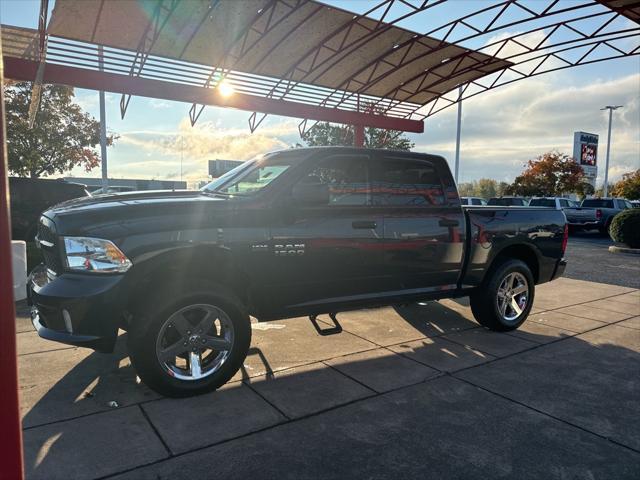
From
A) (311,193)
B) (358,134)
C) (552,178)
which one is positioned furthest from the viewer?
(552,178)

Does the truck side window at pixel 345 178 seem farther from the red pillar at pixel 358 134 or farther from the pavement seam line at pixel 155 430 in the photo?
the red pillar at pixel 358 134

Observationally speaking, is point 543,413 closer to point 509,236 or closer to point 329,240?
point 329,240

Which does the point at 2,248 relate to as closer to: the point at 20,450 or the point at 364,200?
the point at 20,450

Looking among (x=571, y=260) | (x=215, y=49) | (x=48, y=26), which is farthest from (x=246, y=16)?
(x=571, y=260)

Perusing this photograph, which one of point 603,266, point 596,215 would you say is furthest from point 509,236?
point 596,215

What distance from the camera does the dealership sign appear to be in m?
44.3

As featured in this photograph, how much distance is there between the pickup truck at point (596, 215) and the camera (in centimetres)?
2289

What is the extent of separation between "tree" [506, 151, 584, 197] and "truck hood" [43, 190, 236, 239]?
45192 mm

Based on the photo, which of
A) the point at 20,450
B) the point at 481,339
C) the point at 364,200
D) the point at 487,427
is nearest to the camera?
the point at 20,450

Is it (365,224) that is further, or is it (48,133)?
(48,133)

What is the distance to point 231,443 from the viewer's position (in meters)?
3.03

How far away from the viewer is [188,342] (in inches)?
146

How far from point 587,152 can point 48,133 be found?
45.6 m

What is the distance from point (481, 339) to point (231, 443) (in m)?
3.44
